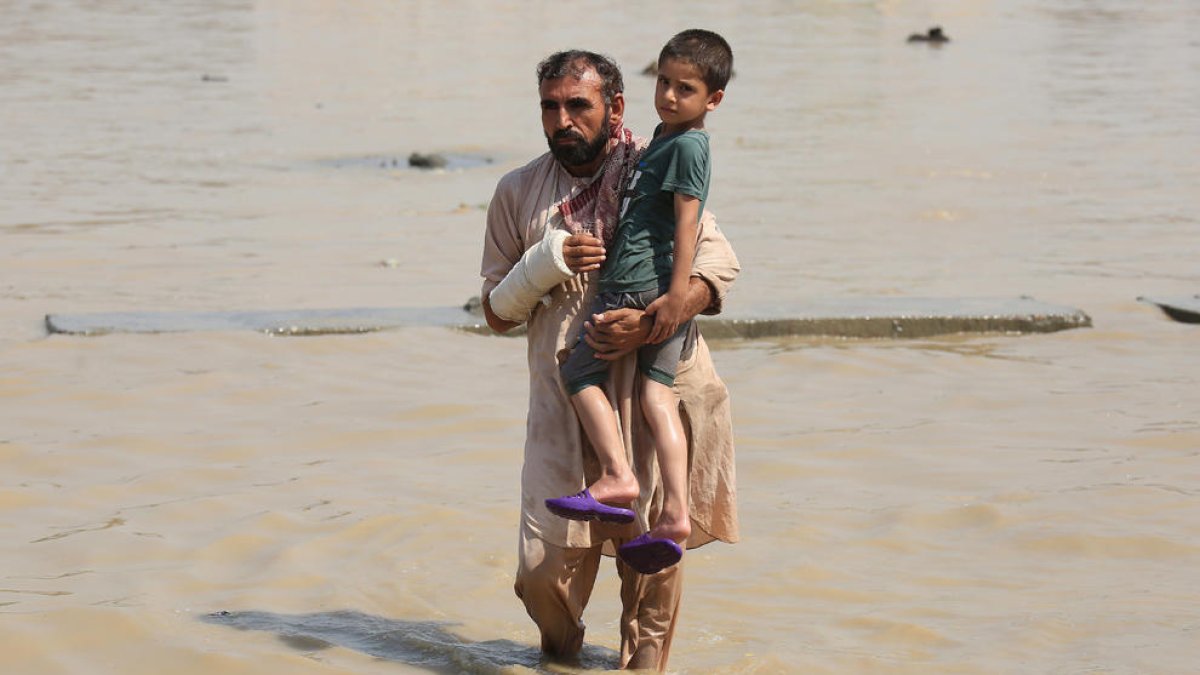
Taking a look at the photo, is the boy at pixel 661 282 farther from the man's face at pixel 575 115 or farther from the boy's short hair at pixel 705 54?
the man's face at pixel 575 115

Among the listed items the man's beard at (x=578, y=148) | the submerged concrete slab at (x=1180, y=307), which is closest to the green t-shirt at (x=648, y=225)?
the man's beard at (x=578, y=148)

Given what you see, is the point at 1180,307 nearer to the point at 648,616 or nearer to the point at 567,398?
the point at 648,616

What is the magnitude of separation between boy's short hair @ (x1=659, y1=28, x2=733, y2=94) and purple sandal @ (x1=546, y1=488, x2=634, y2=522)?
948 mm

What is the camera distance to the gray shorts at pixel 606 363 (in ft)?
13.1

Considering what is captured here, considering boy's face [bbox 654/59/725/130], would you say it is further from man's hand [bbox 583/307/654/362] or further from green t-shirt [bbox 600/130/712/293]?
man's hand [bbox 583/307/654/362]

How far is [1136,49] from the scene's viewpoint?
2481 centimetres

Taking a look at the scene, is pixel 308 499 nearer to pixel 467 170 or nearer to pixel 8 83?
pixel 467 170

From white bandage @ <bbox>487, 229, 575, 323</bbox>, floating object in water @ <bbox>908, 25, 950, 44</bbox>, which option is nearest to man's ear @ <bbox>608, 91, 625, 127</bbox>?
white bandage @ <bbox>487, 229, 575, 323</bbox>

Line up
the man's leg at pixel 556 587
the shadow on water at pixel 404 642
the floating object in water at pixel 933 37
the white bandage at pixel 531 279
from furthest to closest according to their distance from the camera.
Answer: the floating object in water at pixel 933 37 → the shadow on water at pixel 404 642 → the man's leg at pixel 556 587 → the white bandage at pixel 531 279

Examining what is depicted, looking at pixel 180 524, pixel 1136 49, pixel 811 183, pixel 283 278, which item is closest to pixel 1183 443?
pixel 180 524

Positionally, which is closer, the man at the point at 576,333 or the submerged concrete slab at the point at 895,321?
the man at the point at 576,333

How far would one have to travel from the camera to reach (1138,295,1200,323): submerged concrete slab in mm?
8500

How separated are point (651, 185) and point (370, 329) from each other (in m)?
4.39

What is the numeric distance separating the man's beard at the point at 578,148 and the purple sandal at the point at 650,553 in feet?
2.86
